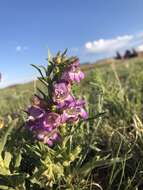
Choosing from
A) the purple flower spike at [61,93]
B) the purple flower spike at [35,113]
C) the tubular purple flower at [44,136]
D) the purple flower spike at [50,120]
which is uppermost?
the purple flower spike at [61,93]

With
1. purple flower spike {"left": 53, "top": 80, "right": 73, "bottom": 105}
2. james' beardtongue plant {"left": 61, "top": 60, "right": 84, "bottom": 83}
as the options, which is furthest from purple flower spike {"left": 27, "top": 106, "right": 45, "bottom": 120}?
james' beardtongue plant {"left": 61, "top": 60, "right": 84, "bottom": 83}

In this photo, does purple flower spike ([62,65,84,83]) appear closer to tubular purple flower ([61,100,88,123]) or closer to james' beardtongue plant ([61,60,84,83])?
james' beardtongue plant ([61,60,84,83])

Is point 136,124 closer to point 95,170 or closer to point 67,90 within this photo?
point 95,170

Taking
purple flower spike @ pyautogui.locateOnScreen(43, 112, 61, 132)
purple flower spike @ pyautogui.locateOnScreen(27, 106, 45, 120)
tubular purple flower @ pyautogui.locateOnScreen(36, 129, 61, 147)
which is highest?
purple flower spike @ pyautogui.locateOnScreen(27, 106, 45, 120)

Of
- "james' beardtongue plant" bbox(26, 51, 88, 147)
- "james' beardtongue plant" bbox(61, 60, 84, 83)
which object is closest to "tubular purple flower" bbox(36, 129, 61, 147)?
"james' beardtongue plant" bbox(26, 51, 88, 147)

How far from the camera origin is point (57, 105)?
7.11ft

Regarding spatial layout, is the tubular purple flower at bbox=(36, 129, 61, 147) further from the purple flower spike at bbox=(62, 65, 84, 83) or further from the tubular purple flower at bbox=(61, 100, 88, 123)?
the purple flower spike at bbox=(62, 65, 84, 83)

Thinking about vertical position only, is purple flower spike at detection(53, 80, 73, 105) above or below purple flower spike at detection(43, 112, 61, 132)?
above

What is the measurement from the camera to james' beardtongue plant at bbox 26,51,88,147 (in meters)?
2.14

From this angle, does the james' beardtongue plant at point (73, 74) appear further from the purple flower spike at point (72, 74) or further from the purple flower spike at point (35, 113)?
the purple flower spike at point (35, 113)

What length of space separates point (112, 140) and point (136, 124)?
0.22 meters

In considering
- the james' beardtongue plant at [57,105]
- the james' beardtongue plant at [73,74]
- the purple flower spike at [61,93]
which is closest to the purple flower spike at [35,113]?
the james' beardtongue plant at [57,105]

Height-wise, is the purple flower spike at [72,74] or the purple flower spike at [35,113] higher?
the purple flower spike at [72,74]

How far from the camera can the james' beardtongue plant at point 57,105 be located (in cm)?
214
